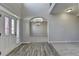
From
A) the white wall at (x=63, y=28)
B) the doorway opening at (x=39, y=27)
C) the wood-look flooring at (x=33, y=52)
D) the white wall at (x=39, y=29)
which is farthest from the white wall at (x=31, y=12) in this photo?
the wood-look flooring at (x=33, y=52)

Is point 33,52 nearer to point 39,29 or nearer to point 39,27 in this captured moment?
point 39,29

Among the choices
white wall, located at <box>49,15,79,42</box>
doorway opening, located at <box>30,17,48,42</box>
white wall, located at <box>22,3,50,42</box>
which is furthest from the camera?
doorway opening, located at <box>30,17,48,42</box>

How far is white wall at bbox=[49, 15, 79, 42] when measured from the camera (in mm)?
7891

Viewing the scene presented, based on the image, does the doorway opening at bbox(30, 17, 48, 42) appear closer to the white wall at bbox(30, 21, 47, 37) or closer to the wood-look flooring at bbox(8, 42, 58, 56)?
the white wall at bbox(30, 21, 47, 37)

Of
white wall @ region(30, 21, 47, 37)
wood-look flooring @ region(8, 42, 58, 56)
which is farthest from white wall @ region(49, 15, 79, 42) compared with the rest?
wood-look flooring @ region(8, 42, 58, 56)

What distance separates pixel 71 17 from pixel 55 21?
1027 millimetres

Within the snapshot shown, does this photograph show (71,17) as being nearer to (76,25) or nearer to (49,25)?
(76,25)

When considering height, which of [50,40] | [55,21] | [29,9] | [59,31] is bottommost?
[50,40]

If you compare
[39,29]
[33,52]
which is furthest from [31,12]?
[33,52]

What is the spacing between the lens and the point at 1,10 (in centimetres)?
385

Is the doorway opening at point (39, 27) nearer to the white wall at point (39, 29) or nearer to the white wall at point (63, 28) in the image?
the white wall at point (39, 29)

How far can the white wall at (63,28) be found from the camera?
789 cm

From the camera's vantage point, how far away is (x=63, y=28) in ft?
26.6

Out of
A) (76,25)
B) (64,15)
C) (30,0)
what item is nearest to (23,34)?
(64,15)
